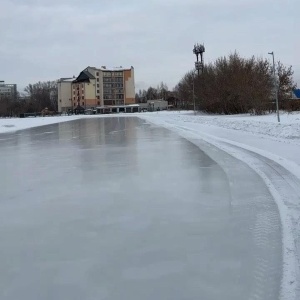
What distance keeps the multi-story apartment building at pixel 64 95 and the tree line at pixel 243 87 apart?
110591 mm

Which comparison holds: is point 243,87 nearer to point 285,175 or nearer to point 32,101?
point 285,175

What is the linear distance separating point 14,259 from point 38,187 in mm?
4883

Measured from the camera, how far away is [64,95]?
556 ft

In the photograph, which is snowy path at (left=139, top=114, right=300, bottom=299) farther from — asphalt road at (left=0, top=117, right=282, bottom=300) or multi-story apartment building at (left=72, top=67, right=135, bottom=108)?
multi-story apartment building at (left=72, top=67, right=135, bottom=108)

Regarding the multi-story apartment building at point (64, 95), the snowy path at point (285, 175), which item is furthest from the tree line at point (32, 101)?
the snowy path at point (285, 175)

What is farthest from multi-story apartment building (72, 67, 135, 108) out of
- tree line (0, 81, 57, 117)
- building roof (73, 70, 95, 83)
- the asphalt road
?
the asphalt road

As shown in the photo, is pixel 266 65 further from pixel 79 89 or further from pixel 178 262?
pixel 79 89

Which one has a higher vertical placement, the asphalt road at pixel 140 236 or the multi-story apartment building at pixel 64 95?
the multi-story apartment building at pixel 64 95

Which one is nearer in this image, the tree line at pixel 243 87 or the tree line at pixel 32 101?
the tree line at pixel 243 87

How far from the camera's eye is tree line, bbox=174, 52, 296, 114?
52028mm

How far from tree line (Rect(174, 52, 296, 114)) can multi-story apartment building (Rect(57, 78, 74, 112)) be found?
11059 cm

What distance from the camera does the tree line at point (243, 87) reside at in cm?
5203

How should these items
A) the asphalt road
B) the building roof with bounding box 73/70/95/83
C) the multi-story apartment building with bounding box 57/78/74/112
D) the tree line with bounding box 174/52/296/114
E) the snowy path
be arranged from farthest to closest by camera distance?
1. the multi-story apartment building with bounding box 57/78/74/112
2. the building roof with bounding box 73/70/95/83
3. the tree line with bounding box 174/52/296/114
4. the snowy path
5. the asphalt road

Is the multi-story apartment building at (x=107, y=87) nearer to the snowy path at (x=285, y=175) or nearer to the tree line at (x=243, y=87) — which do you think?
the tree line at (x=243, y=87)
